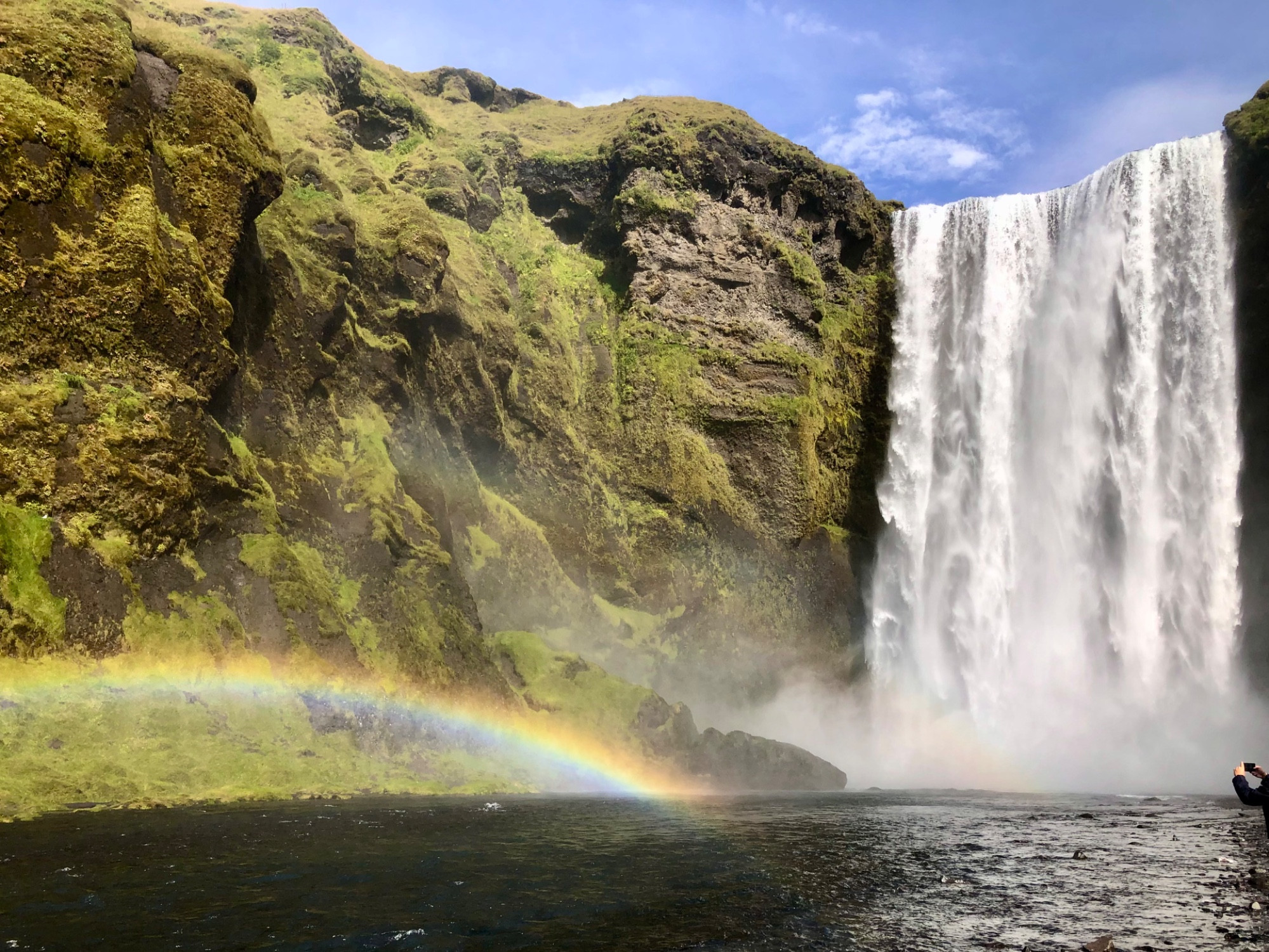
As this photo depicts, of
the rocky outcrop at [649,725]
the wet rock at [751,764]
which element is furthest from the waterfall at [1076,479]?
the rocky outcrop at [649,725]

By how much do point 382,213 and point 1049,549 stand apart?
117 ft

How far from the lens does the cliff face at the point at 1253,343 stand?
130 ft

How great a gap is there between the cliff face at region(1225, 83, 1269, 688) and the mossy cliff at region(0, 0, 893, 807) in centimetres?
1743

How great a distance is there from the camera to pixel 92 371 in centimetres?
2136

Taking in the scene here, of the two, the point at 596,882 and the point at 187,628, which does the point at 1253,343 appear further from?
the point at 187,628

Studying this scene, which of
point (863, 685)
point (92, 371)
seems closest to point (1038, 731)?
point (863, 685)

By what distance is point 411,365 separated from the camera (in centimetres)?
3738

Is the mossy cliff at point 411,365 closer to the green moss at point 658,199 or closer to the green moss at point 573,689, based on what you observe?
the green moss at point 658,199

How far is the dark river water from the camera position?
9203 mm

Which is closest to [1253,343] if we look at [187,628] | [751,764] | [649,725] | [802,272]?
[802,272]

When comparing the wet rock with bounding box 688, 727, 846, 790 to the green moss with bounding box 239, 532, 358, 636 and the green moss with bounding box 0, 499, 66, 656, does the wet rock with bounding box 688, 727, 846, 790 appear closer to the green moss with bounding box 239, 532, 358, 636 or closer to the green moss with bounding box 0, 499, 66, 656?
the green moss with bounding box 239, 532, 358, 636

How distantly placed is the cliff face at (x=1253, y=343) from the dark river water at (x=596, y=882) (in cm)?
2471

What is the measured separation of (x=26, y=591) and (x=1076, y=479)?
1676 inches

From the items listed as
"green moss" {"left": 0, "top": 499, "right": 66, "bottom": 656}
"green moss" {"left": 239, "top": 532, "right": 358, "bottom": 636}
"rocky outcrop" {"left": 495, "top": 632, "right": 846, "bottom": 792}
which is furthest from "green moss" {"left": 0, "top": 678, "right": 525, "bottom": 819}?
"rocky outcrop" {"left": 495, "top": 632, "right": 846, "bottom": 792}
